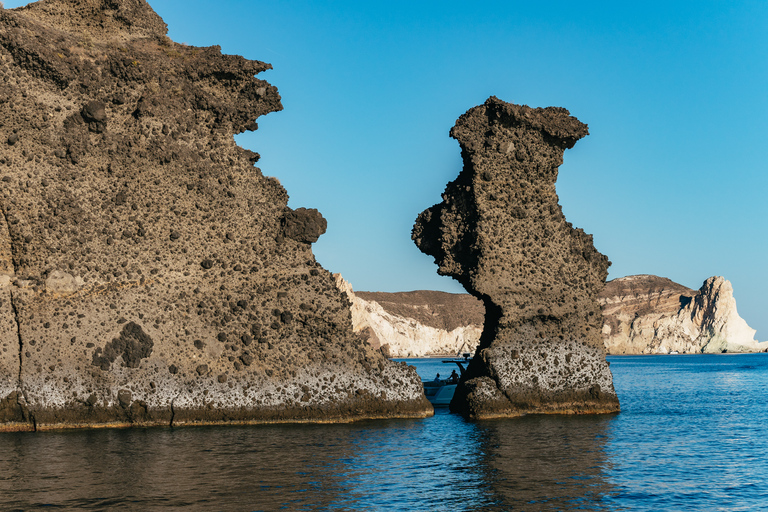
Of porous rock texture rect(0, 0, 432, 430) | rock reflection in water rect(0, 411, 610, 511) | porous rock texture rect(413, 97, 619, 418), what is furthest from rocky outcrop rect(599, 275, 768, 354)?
rock reflection in water rect(0, 411, 610, 511)

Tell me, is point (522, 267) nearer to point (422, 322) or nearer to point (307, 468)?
point (307, 468)

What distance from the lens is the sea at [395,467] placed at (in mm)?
12273

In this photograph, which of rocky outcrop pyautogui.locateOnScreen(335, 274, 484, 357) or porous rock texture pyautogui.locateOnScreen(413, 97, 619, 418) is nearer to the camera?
porous rock texture pyautogui.locateOnScreen(413, 97, 619, 418)

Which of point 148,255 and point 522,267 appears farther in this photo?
point 522,267

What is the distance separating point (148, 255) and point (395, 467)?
10057 millimetres

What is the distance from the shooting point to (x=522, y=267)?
23953mm

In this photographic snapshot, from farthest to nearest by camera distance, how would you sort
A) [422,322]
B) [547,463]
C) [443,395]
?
[422,322] < [443,395] < [547,463]

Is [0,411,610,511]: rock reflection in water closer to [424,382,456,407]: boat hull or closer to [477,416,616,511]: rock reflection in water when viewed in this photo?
[477,416,616,511]: rock reflection in water

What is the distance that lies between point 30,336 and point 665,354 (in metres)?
156

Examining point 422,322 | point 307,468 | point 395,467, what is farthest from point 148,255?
point 422,322

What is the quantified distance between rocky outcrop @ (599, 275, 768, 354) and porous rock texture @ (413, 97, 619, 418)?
137 m

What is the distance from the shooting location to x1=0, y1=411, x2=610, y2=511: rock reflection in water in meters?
12.2

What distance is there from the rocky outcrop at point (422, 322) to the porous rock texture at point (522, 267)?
320ft

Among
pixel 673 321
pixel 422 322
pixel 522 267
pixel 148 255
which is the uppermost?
pixel 673 321
